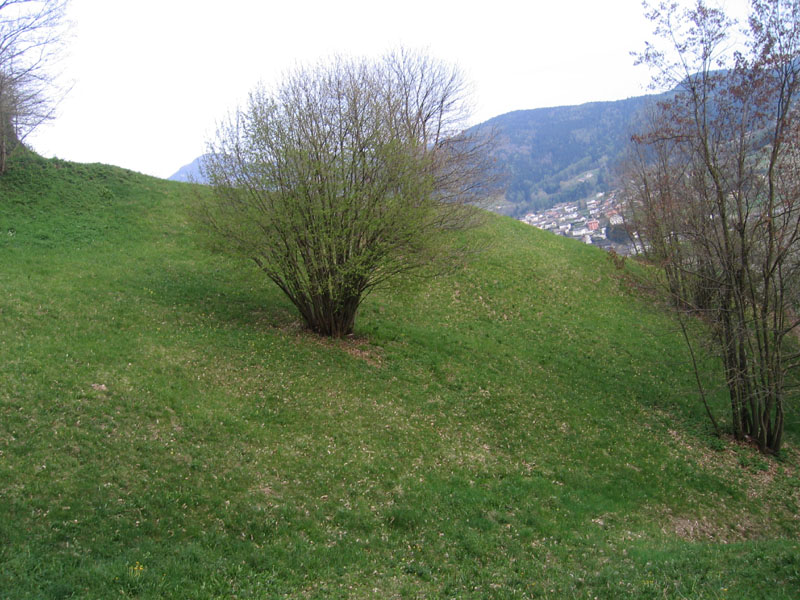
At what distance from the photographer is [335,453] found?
1155 centimetres

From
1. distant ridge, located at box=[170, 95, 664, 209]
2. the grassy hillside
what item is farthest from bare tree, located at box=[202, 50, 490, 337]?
distant ridge, located at box=[170, 95, 664, 209]

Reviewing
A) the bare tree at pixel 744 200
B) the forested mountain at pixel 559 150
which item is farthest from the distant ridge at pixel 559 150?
the bare tree at pixel 744 200

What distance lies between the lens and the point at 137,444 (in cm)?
998

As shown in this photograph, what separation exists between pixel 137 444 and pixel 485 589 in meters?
7.50

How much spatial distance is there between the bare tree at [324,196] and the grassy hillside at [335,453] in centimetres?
182

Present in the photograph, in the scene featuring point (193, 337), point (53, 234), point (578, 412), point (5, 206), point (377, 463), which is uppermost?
point (5, 206)

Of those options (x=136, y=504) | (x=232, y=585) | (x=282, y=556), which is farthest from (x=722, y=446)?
(x=136, y=504)

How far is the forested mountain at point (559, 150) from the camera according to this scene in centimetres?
8475

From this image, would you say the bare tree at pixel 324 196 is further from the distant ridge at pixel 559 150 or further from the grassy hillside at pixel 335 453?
the distant ridge at pixel 559 150

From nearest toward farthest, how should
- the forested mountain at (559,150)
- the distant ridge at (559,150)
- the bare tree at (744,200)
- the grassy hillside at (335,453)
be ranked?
the grassy hillside at (335,453)
the bare tree at (744,200)
the distant ridge at (559,150)
the forested mountain at (559,150)

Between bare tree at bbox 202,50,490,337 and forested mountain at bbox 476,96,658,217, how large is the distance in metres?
61.5

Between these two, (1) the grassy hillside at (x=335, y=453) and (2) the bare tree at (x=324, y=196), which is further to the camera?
(2) the bare tree at (x=324, y=196)

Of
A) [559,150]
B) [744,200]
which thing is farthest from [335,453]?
[559,150]

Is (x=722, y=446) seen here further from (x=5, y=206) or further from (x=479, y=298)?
(x=5, y=206)
